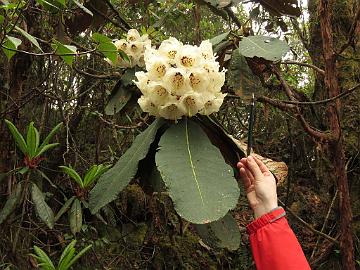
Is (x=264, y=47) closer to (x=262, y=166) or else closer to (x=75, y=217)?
(x=262, y=166)

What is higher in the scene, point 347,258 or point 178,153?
point 178,153

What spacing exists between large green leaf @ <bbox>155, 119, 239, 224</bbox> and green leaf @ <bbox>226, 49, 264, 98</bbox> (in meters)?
0.34

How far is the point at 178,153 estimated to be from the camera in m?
1.23

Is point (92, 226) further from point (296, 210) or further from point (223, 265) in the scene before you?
point (296, 210)

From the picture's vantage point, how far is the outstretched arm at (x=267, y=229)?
1288mm

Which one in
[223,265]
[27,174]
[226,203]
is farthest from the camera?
[223,265]

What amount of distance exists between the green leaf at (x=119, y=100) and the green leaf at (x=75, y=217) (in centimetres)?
64

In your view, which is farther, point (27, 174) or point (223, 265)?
point (223, 265)

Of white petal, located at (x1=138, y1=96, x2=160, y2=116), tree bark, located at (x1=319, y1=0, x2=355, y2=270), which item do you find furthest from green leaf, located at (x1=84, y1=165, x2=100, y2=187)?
tree bark, located at (x1=319, y1=0, x2=355, y2=270)

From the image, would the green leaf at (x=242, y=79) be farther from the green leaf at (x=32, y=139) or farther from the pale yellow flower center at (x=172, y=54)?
the green leaf at (x=32, y=139)

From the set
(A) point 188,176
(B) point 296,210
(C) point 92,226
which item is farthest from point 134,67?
(B) point 296,210

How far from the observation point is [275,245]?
1.29 meters

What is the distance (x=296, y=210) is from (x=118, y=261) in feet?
5.74

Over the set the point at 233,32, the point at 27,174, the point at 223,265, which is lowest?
the point at 223,265
